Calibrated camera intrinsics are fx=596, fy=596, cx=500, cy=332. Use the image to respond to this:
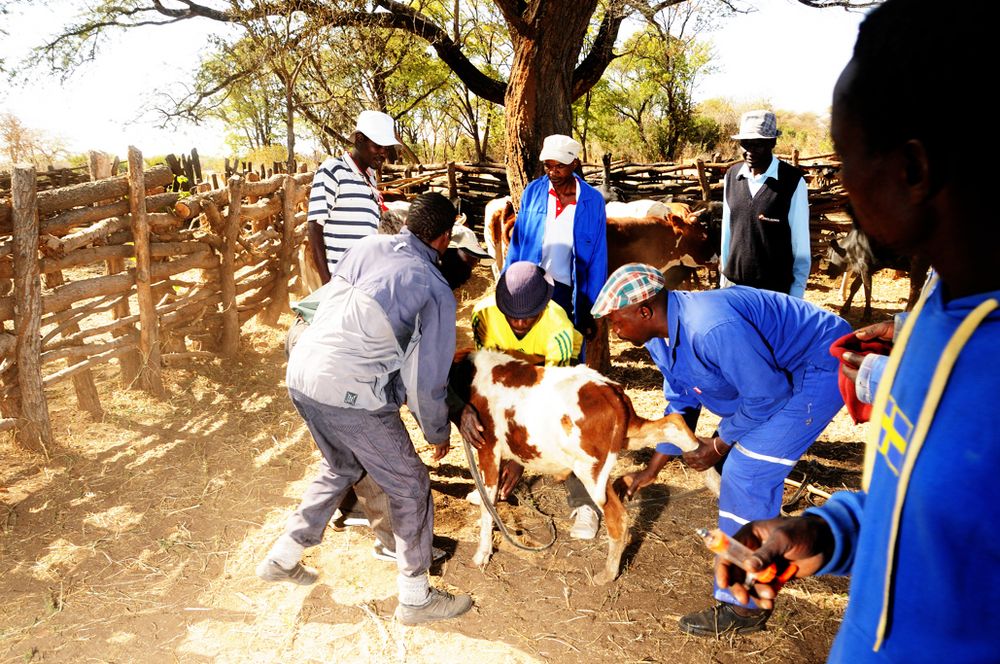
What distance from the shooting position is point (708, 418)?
18.5 feet

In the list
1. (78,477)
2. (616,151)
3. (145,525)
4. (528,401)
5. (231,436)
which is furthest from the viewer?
(616,151)

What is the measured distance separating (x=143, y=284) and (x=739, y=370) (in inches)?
211

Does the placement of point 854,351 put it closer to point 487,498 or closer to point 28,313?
point 487,498

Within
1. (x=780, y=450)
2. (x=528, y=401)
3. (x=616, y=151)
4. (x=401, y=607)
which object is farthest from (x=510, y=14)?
(x=616, y=151)

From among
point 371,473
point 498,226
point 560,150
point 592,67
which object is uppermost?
point 592,67

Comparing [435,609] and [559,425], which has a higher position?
[559,425]

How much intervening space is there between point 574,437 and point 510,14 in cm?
421

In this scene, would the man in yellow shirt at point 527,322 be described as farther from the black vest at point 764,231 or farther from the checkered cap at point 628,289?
the black vest at point 764,231

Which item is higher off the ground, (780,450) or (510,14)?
(510,14)

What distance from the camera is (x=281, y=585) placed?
3.48m

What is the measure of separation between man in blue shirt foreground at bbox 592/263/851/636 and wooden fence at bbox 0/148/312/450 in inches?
174

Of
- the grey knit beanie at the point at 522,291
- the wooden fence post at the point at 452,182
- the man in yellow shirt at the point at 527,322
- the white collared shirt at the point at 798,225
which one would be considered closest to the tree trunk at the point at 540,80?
the white collared shirt at the point at 798,225

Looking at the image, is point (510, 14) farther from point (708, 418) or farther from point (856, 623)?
point (856, 623)

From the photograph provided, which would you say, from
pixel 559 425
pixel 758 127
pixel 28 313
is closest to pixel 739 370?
pixel 559 425
